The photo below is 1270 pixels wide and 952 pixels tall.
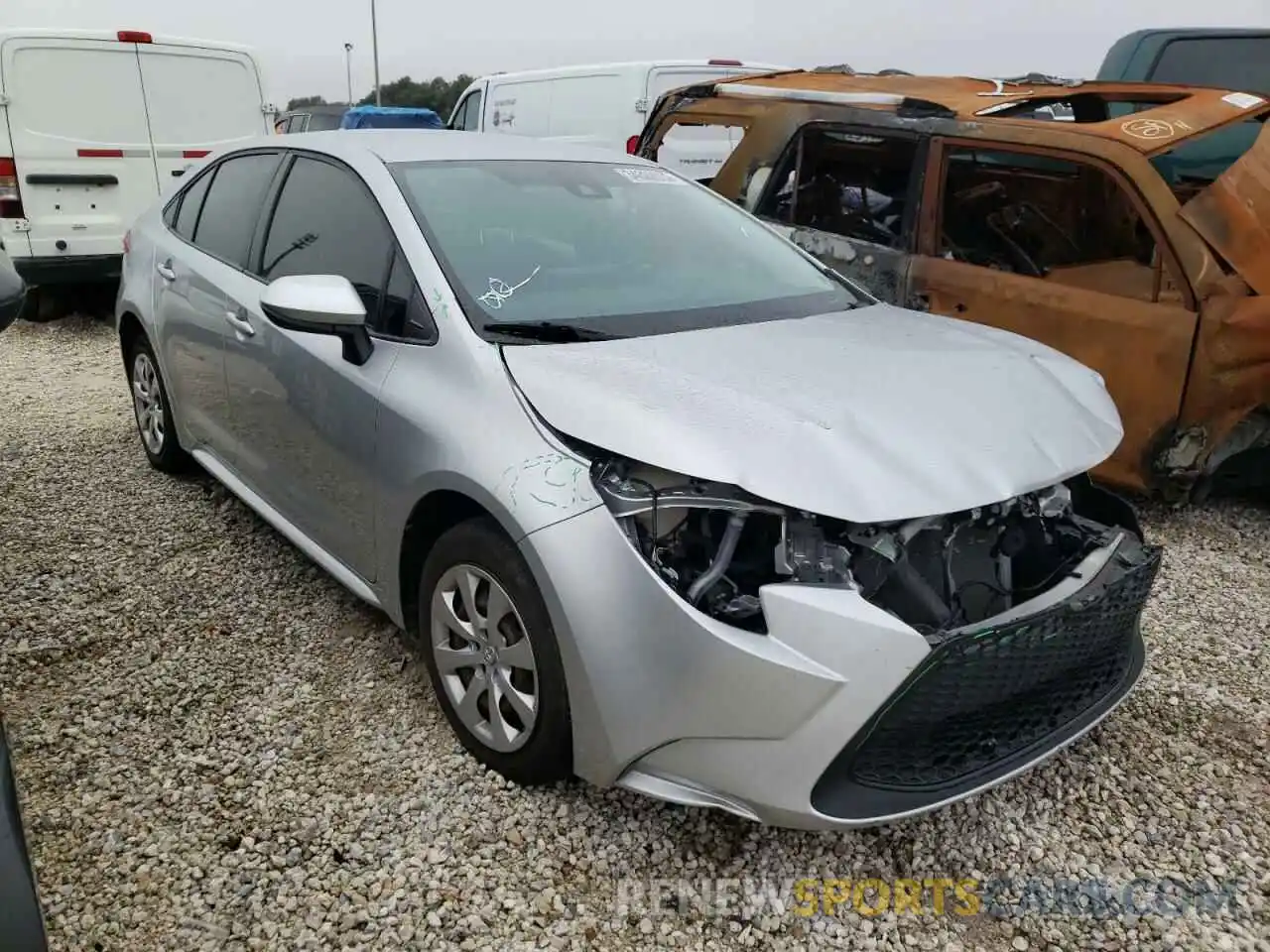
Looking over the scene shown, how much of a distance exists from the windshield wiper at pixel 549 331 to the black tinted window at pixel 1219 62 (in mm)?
5406

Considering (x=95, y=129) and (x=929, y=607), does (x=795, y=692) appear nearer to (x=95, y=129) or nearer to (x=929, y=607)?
(x=929, y=607)

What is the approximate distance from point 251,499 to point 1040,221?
3.73 metres

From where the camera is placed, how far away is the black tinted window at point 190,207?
4121 mm

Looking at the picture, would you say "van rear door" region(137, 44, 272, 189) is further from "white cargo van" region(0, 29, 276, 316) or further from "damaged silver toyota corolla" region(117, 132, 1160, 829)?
"damaged silver toyota corolla" region(117, 132, 1160, 829)

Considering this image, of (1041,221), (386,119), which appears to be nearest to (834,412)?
(1041,221)

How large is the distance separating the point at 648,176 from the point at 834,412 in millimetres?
1631

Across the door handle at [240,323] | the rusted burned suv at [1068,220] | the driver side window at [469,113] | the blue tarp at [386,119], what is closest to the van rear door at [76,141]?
the driver side window at [469,113]

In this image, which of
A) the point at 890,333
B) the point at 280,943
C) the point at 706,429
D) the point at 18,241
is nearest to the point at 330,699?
the point at 280,943

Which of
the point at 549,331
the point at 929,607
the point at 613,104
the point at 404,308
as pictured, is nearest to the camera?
the point at 929,607

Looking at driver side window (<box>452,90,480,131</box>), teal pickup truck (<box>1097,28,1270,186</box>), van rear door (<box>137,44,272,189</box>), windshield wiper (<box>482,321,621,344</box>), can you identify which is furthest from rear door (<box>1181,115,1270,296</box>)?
driver side window (<box>452,90,480,131</box>)

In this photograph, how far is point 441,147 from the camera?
3281mm

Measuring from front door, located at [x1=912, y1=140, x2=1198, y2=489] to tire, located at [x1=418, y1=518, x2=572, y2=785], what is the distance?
273 cm

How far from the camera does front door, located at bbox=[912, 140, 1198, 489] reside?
3.99 meters

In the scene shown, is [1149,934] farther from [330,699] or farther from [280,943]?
[330,699]
